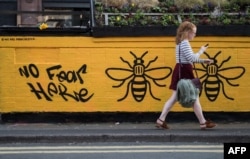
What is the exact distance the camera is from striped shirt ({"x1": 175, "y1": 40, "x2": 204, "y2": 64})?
7.95 metres

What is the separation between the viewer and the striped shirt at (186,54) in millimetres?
7953

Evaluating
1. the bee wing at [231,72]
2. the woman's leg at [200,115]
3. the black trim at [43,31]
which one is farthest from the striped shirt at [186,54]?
the black trim at [43,31]

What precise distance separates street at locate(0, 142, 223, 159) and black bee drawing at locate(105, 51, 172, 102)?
1546 mm

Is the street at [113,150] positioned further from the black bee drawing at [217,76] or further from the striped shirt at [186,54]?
the black bee drawing at [217,76]

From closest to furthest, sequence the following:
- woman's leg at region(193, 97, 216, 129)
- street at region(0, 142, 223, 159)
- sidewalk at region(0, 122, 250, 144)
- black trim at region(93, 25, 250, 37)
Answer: street at region(0, 142, 223, 159), sidewalk at region(0, 122, 250, 144), woman's leg at region(193, 97, 216, 129), black trim at region(93, 25, 250, 37)

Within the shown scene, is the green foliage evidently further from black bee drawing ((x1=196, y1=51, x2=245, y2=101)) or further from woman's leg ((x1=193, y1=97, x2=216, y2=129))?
woman's leg ((x1=193, y1=97, x2=216, y2=129))

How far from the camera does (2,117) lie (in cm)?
918

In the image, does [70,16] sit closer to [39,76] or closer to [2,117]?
[39,76]

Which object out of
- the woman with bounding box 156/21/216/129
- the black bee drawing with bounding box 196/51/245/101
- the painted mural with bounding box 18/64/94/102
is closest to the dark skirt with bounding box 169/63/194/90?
the woman with bounding box 156/21/216/129

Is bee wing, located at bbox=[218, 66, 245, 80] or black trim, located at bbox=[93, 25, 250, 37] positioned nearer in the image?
black trim, located at bbox=[93, 25, 250, 37]

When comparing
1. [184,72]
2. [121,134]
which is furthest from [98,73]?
[184,72]

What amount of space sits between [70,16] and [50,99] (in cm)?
157

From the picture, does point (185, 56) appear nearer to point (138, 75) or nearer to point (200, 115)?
point (200, 115)

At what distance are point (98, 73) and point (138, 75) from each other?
2.31 ft
